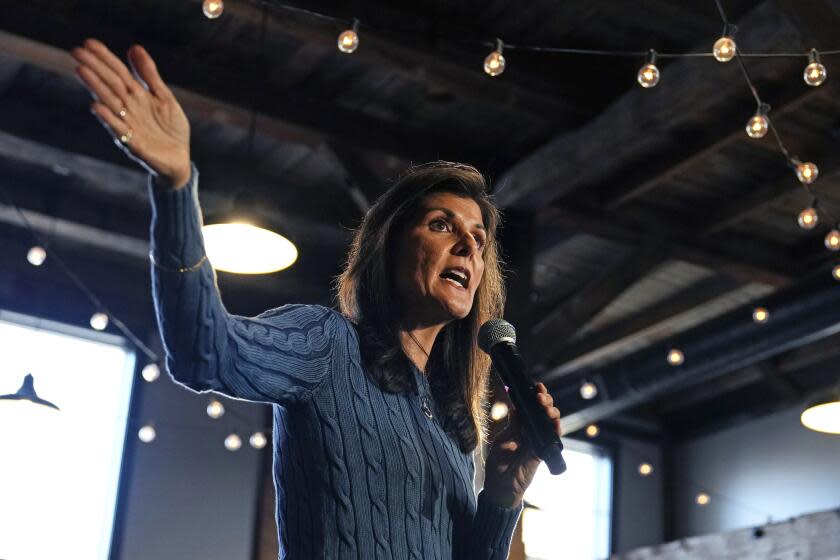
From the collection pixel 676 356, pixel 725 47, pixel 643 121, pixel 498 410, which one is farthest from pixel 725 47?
pixel 676 356

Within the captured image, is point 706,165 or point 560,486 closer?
point 706,165

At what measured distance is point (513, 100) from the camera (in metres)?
5.87

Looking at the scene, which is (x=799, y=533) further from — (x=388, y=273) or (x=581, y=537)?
(x=581, y=537)

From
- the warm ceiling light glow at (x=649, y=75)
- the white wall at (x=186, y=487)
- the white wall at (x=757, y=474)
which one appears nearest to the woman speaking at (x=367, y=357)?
the warm ceiling light glow at (x=649, y=75)

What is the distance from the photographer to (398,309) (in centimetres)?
173

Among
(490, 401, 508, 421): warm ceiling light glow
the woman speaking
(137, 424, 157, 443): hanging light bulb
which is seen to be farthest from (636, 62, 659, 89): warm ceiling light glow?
(137, 424, 157, 443): hanging light bulb

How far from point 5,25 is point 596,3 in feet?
8.43

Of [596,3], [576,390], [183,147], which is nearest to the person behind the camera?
[183,147]

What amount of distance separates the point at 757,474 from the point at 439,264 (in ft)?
31.7

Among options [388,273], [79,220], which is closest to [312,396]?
[388,273]

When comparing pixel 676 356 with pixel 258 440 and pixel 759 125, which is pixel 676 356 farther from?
pixel 759 125

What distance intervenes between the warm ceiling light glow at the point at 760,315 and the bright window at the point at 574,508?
11.5ft

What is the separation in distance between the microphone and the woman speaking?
19mm

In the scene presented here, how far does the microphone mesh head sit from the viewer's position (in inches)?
69.3
